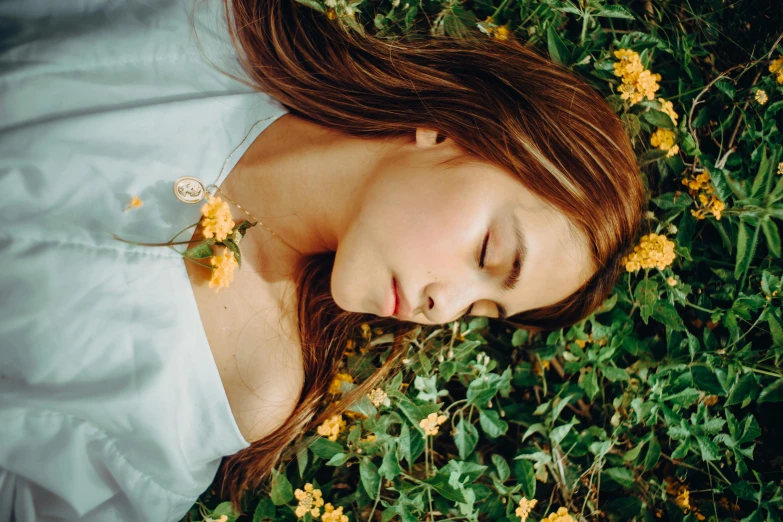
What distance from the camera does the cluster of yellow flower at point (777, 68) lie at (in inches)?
74.8

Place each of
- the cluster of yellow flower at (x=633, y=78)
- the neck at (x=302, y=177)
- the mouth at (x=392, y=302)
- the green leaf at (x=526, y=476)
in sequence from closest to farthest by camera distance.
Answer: the mouth at (x=392, y=302), the neck at (x=302, y=177), the cluster of yellow flower at (x=633, y=78), the green leaf at (x=526, y=476)

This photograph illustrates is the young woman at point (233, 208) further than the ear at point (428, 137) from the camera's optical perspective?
No

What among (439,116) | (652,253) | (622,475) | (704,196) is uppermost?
(439,116)

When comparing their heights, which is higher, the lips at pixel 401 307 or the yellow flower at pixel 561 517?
the lips at pixel 401 307

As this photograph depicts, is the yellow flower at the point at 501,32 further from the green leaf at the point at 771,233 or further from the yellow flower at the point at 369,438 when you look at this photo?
the yellow flower at the point at 369,438

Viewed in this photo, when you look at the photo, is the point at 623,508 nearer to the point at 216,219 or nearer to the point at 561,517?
the point at 561,517

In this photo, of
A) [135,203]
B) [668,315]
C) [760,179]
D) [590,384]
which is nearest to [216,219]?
[135,203]

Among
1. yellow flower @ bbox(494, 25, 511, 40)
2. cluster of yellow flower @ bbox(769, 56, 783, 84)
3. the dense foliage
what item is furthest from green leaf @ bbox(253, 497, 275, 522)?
cluster of yellow flower @ bbox(769, 56, 783, 84)

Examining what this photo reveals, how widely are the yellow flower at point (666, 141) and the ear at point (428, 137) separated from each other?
84 centimetres

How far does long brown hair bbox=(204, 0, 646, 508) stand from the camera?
163cm

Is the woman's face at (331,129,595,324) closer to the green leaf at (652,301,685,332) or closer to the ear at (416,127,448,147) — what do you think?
the ear at (416,127,448,147)

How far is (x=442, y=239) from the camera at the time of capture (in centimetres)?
144

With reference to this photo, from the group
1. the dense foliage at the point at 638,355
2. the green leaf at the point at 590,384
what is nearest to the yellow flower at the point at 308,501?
the dense foliage at the point at 638,355

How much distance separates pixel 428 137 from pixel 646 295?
103cm
